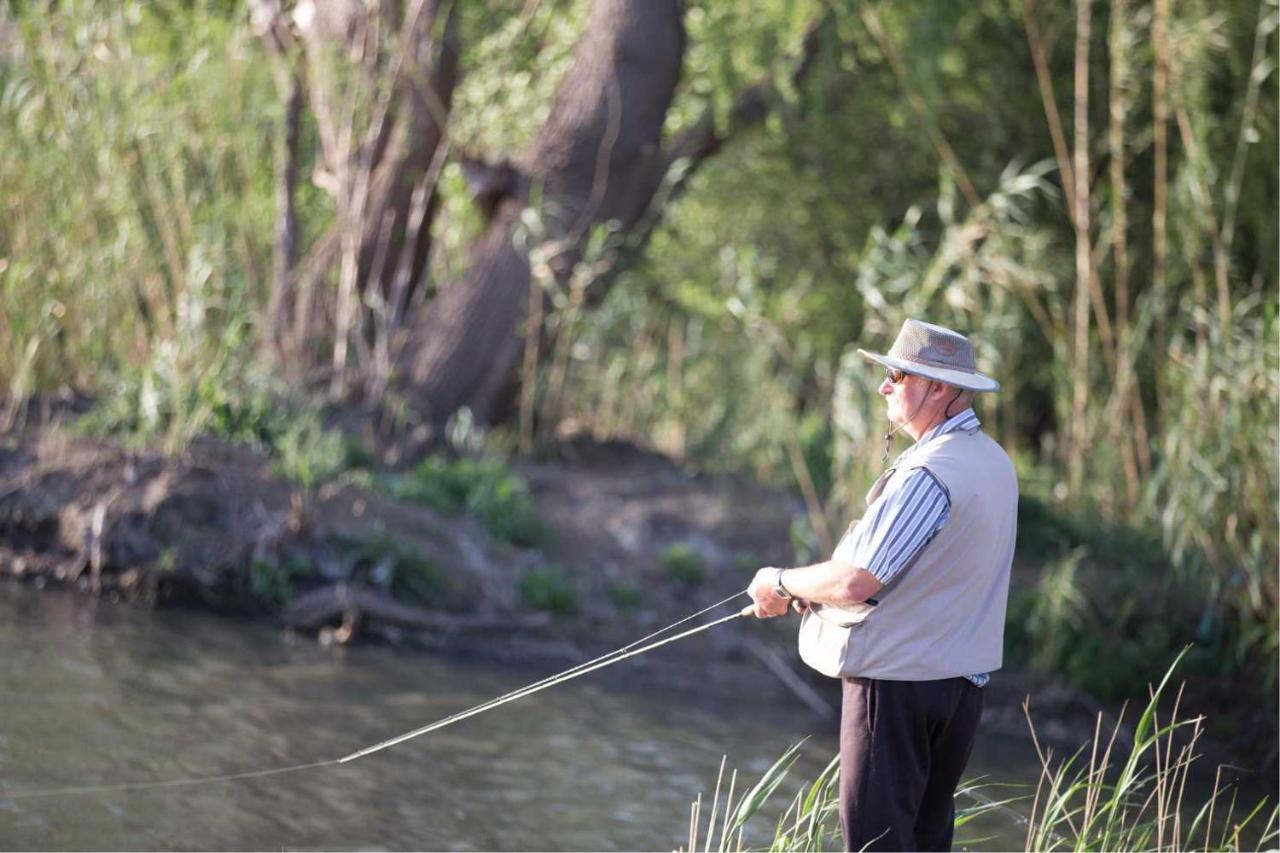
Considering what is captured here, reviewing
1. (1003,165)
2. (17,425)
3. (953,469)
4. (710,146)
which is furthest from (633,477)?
(953,469)

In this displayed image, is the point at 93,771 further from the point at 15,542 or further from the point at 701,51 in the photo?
the point at 701,51

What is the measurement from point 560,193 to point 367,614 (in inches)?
147

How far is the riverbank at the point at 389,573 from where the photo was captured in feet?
29.6

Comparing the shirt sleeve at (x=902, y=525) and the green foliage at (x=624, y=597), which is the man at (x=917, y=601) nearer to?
the shirt sleeve at (x=902, y=525)

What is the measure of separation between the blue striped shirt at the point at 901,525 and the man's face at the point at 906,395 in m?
0.27

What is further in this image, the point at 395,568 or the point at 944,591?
the point at 395,568

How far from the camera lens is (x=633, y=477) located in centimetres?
1138

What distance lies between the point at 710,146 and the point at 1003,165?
3.49m

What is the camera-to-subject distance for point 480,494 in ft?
33.3

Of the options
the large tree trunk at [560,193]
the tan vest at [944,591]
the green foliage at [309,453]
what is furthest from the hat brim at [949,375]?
the large tree trunk at [560,193]

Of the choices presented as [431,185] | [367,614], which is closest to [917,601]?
[367,614]

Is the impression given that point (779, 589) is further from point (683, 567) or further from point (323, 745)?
point (683, 567)

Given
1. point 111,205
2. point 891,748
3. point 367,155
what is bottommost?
point 891,748

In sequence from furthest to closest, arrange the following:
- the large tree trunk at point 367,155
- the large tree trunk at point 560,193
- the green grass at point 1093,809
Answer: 1. the large tree trunk at point 560,193
2. the large tree trunk at point 367,155
3. the green grass at point 1093,809
